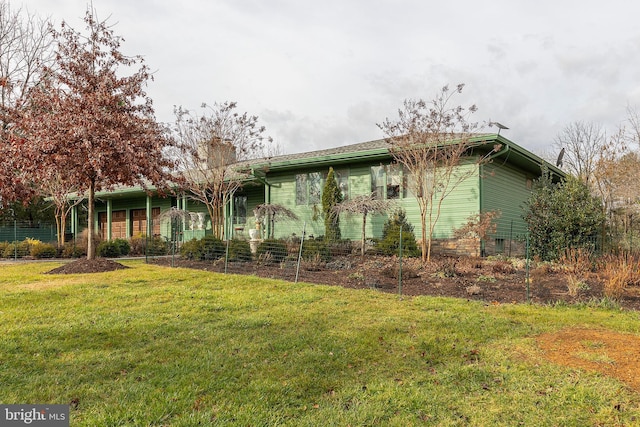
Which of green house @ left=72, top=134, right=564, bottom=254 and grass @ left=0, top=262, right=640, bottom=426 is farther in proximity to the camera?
green house @ left=72, top=134, right=564, bottom=254

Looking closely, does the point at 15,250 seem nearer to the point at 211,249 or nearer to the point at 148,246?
the point at 148,246

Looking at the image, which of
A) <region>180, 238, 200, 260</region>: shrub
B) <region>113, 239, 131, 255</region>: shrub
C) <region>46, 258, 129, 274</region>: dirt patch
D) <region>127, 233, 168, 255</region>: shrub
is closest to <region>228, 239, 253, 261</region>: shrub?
<region>180, 238, 200, 260</region>: shrub

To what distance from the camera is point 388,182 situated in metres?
13.8

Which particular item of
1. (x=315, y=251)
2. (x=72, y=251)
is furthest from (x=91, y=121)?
(x=72, y=251)

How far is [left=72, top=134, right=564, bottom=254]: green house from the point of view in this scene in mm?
12266

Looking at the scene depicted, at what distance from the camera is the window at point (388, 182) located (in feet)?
44.0

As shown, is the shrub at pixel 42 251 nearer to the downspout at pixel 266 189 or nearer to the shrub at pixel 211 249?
the shrub at pixel 211 249

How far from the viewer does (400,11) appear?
9211 mm

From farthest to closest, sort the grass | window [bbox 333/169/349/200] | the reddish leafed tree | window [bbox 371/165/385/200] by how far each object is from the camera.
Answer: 1. window [bbox 333/169/349/200]
2. window [bbox 371/165/385/200]
3. the reddish leafed tree
4. the grass

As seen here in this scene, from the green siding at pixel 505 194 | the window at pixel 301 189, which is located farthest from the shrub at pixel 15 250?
the green siding at pixel 505 194

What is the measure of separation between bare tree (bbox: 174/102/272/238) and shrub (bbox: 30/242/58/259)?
5895 mm

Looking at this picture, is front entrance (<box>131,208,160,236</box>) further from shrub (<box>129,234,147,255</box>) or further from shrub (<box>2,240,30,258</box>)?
shrub (<box>2,240,30,258</box>)

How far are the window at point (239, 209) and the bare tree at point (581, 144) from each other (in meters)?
20.6

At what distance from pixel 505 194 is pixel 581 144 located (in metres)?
17.2
